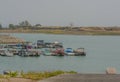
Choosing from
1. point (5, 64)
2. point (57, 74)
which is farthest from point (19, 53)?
point (57, 74)

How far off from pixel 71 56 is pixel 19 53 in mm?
9225

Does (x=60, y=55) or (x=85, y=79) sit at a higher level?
(x=85, y=79)

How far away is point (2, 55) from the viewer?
69000mm

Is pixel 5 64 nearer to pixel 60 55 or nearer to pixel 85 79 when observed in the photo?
pixel 60 55

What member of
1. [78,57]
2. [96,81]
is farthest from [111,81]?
[78,57]

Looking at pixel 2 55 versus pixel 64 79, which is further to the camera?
pixel 2 55

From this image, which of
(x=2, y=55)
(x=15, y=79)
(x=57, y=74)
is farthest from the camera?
(x=2, y=55)

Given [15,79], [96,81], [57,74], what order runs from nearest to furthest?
[96,81] → [15,79] → [57,74]

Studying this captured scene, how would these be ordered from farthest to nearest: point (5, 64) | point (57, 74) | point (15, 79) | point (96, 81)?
point (5, 64) → point (57, 74) → point (15, 79) → point (96, 81)

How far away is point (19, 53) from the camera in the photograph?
229 feet

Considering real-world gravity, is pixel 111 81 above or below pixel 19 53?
above

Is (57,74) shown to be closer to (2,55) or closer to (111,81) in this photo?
(111,81)

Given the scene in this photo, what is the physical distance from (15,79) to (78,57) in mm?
57649

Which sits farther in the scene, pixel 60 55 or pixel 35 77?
pixel 60 55
